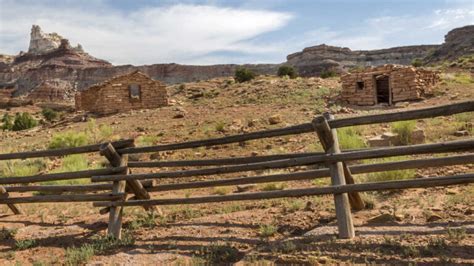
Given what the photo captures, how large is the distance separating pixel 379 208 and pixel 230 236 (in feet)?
5.81

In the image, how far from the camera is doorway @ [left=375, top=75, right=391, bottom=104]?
18.1 m

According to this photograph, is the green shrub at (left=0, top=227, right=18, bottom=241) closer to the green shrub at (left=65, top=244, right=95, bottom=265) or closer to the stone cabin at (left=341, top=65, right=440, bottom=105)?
the green shrub at (left=65, top=244, right=95, bottom=265)

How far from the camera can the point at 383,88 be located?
1845 cm

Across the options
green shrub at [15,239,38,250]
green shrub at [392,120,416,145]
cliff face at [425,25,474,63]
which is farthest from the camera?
cliff face at [425,25,474,63]

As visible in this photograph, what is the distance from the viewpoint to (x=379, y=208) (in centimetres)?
509

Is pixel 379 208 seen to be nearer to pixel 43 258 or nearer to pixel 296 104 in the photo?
pixel 43 258

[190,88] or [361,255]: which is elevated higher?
[190,88]

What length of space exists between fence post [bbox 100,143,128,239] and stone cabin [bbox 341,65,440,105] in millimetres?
13853

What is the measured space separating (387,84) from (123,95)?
12.2m

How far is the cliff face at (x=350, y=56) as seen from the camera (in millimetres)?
65312

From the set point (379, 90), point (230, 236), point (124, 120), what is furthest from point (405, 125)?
point (124, 120)

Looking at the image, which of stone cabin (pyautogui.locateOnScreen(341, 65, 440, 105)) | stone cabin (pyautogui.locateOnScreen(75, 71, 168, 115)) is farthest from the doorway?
stone cabin (pyautogui.locateOnScreen(75, 71, 168, 115))

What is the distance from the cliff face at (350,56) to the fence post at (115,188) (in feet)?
196

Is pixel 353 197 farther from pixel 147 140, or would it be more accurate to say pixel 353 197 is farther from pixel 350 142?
pixel 147 140
